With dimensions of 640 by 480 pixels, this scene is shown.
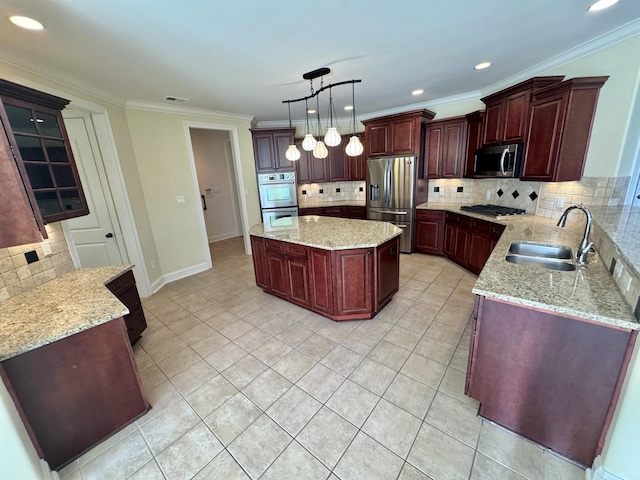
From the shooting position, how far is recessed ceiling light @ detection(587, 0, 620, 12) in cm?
179

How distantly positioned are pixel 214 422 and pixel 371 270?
1745 millimetres

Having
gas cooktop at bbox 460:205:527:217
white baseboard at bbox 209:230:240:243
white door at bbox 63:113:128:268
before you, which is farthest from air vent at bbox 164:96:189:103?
gas cooktop at bbox 460:205:527:217

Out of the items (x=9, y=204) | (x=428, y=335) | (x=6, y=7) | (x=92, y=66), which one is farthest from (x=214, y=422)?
(x=92, y=66)

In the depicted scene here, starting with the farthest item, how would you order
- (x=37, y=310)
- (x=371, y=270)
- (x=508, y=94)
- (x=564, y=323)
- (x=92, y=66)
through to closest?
(x=508, y=94) → (x=371, y=270) → (x=92, y=66) → (x=37, y=310) → (x=564, y=323)

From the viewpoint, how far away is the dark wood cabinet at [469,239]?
3221mm

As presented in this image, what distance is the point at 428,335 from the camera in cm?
243

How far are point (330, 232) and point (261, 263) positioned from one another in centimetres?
101

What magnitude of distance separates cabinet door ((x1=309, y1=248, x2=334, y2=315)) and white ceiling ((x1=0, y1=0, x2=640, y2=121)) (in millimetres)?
1829

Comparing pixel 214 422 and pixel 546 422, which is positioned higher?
pixel 546 422

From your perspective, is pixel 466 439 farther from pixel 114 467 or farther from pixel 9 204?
pixel 9 204

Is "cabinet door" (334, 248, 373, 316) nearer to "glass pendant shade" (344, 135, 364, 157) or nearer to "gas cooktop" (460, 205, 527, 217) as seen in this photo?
"glass pendant shade" (344, 135, 364, 157)

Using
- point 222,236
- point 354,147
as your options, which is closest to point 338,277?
point 354,147

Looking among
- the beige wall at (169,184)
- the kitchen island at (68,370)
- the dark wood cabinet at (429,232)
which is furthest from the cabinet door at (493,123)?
the kitchen island at (68,370)

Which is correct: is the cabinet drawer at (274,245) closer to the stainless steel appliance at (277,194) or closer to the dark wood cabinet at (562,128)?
the stainless steel appliance at (277,194)
